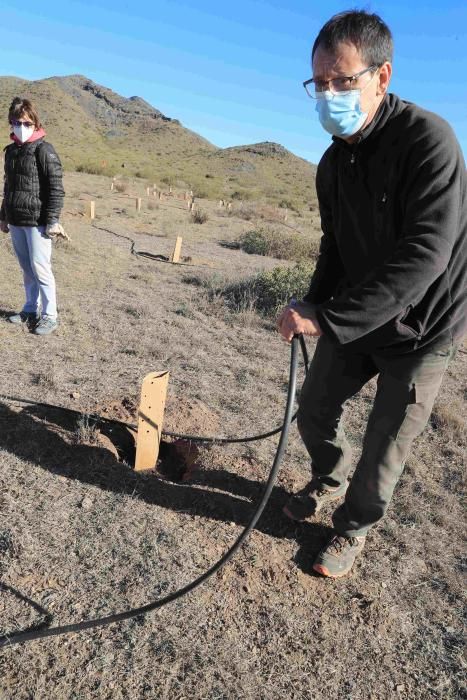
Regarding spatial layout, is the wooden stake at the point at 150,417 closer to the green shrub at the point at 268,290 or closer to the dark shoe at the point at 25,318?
the dark shoe at the point at 25,318

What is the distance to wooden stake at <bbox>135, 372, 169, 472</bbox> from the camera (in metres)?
2.87

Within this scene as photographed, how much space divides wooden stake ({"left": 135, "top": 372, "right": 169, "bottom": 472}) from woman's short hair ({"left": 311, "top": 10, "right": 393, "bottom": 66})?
1809mm

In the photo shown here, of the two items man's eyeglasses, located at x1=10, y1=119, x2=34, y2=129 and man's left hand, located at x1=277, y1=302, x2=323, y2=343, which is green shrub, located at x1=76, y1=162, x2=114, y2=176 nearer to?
man's eyeglasses, located at x1=10, y1=119, x2=34, y2=129

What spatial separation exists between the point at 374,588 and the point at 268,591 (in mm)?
526

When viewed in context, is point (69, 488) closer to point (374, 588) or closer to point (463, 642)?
point (374, 588)

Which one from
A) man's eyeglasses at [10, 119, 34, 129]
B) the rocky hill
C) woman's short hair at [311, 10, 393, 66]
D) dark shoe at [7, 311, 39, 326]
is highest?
the rocky hill

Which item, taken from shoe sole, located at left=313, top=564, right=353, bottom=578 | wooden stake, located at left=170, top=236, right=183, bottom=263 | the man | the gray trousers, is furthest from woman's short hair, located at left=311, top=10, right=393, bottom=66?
wooden stake, located at left=170, top=236, right=183, bottom=263

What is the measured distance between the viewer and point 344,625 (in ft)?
7.30

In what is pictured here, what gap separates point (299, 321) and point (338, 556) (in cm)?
129

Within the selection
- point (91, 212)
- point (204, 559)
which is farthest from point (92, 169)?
point (204, 559)

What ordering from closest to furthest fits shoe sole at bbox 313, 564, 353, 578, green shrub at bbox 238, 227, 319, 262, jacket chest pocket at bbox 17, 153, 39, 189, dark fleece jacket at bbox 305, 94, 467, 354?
1. dark fleece jacket at bbox 305, 94, 467, 354
2. shoe sole at bbox 313, 564, 353, 578
3. jacket chest pocket at bbox 17, 153, 39, 189
4. green shrub at bbox 238, 227, 319, 262

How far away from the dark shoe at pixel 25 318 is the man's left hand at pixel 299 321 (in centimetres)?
389

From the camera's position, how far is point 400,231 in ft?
6.01

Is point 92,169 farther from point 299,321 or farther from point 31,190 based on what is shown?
point 299,321
